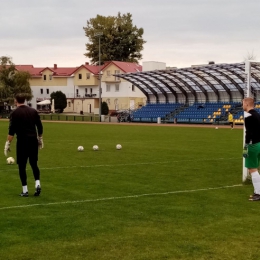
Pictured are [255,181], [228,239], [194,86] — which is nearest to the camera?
[228,239]

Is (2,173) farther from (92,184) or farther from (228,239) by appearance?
(228,239)

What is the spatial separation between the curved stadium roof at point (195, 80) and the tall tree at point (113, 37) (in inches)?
1322

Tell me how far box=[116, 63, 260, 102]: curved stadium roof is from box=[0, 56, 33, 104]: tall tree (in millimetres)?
26499

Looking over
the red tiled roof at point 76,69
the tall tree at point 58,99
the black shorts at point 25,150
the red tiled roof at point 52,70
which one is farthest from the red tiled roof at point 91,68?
the black shorts at point 25,150

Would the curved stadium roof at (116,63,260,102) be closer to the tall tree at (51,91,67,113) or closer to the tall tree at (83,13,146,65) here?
the tall tree at (51,91,67,113)

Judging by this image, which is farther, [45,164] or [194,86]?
[194,86]

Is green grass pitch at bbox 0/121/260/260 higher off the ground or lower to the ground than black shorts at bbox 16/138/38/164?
lower

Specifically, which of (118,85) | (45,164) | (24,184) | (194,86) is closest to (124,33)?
(118,85)

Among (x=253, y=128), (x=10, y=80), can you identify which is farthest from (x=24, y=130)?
(x=10, y=80)

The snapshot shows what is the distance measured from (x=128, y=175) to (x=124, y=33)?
8478 cm

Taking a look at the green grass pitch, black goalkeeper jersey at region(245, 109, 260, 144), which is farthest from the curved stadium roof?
black goalkeeper jersey at region(245, 109, 260, 144)

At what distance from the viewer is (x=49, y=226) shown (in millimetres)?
7859

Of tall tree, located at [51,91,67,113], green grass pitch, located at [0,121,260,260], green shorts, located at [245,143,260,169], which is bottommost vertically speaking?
green grass pitch, located at [0,121,260,260]

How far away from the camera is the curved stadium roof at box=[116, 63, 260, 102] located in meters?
49.7
